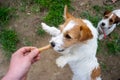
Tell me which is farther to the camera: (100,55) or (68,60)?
(100,55)

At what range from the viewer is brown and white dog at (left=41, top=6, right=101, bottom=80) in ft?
9.57

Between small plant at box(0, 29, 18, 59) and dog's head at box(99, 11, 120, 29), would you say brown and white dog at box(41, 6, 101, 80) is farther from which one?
dog's head at box(99, 11, 120, 29)

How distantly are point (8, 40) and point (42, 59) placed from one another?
0.56 metres

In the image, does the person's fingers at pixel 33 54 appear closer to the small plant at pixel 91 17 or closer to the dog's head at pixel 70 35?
the dog's head at pixel 70 35

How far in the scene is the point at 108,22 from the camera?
4.33m

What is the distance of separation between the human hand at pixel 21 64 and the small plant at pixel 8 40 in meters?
1.57

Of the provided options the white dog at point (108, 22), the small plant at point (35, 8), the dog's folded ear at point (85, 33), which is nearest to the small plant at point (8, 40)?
the small plant at point (35, 8)

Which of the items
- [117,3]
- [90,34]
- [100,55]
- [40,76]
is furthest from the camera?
[117,3]

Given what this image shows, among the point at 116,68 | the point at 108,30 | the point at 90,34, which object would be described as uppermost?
the point at 90,34

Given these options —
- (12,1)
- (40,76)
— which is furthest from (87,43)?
(12,1)

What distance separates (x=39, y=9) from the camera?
14.7 ft

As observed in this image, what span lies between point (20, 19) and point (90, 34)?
5.73 feet

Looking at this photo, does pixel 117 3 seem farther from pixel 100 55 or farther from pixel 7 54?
pixel 7 54

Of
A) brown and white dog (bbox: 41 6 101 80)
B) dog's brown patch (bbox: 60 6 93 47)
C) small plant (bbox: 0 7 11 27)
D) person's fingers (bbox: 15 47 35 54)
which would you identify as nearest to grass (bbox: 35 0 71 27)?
small plant (bbox: 0 7 11 27)
